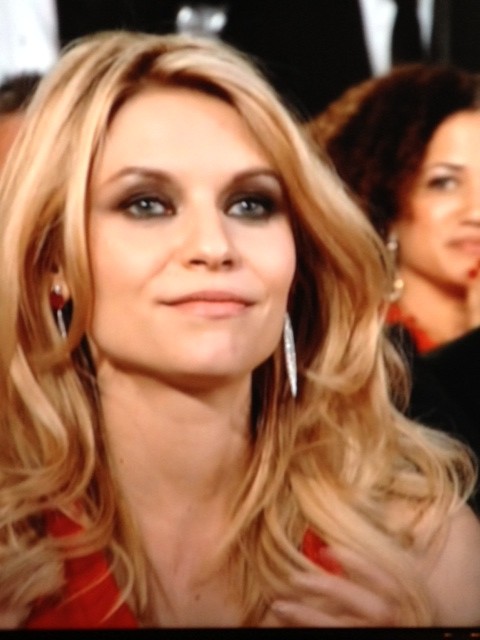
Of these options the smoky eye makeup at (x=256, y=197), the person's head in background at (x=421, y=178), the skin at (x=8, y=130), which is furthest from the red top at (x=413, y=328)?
the skin at (x=8, y=130)

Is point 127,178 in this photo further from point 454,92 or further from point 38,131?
point 454,92

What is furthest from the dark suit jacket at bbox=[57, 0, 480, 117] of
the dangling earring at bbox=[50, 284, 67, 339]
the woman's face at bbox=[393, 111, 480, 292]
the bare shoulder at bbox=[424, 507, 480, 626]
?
the bare shoulder at bbox=[424, 507, 480, 626]

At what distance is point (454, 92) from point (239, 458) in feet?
1.87

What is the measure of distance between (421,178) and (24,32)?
0.56 m

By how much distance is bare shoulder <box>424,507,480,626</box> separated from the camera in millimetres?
1479

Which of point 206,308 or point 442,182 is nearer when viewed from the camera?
point 206,308

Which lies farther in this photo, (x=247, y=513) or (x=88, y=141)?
(x=247, y=513)

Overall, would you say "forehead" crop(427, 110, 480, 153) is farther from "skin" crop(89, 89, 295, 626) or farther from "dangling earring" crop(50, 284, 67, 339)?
"dangling earring" crop(50, 284, 67, 339)

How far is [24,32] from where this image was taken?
1.47 metres

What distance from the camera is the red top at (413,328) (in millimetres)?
1494

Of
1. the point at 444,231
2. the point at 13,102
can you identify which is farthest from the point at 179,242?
the point at 444,231

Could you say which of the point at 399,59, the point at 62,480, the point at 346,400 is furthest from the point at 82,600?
the point at 399,59

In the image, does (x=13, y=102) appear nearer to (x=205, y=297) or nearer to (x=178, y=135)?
(x=178, y=135)

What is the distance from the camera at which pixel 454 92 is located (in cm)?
153
